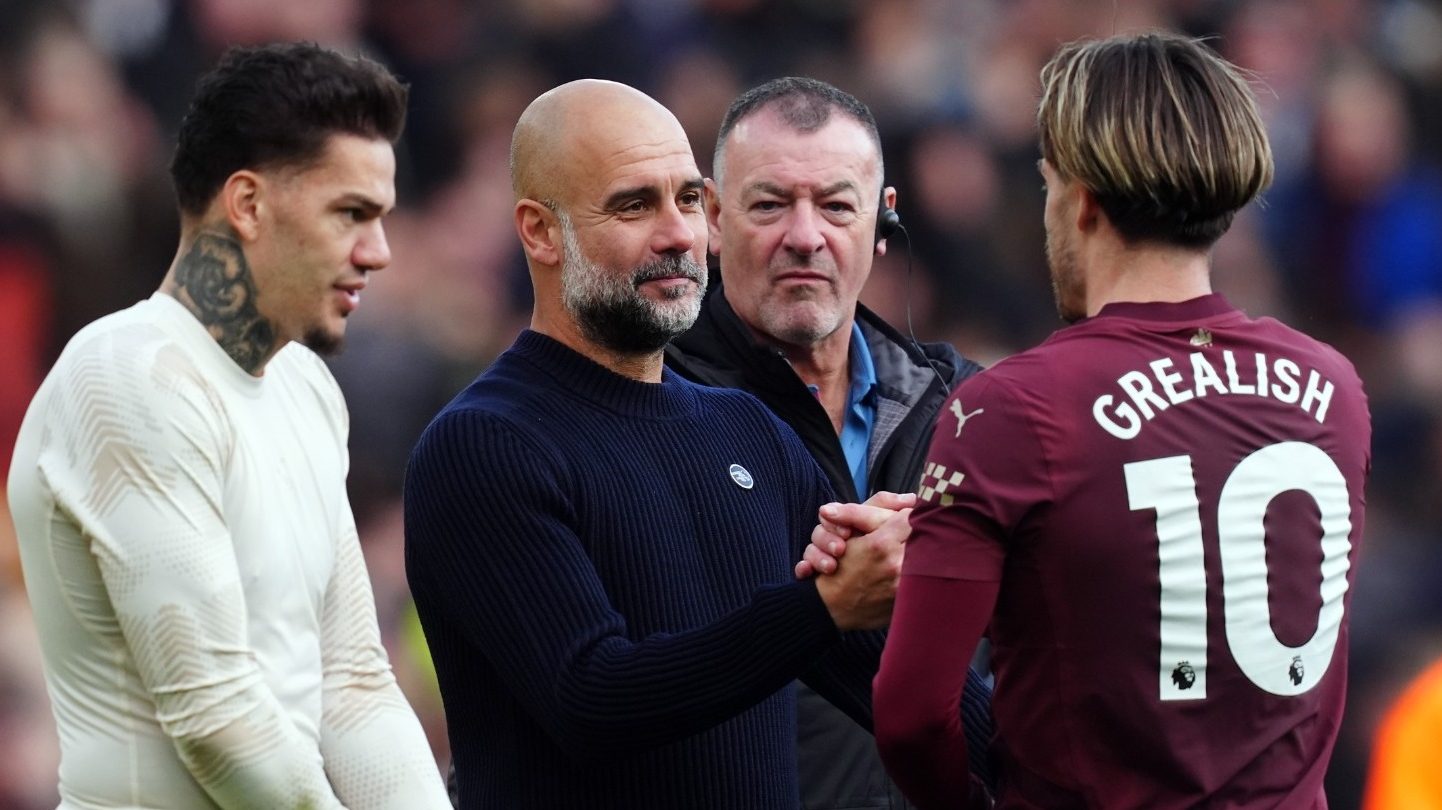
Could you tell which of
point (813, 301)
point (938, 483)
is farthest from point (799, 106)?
point (938, 483)

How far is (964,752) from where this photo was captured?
2.62m

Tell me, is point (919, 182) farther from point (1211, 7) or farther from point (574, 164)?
point (574, 164)

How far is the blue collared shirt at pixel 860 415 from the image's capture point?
4.08m

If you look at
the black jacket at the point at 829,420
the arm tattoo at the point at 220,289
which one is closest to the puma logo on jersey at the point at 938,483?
the arm tattoo at the point at 220,289

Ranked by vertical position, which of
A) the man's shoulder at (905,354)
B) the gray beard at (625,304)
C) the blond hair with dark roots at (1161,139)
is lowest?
the man's shoulder at (905,354)

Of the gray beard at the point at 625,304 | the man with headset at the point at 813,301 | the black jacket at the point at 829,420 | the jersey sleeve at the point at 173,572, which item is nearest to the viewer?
the jersey sleeve at the point at 173,572

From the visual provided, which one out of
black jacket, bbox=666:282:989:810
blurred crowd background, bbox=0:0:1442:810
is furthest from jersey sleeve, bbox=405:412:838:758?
blurred crowd background, bbox=0:0:1442:810

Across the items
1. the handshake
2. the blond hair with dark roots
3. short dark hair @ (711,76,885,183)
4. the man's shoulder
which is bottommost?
the handshake

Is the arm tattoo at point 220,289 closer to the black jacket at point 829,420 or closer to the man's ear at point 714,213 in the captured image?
the black jacket at point 829,420

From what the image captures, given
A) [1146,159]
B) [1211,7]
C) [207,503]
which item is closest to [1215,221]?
[1146,159]

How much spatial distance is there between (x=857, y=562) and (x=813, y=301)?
1390mm

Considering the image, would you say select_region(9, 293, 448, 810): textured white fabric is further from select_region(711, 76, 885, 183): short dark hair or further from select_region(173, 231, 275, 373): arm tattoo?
select_region(711, 76, 885, 183): short dark hair

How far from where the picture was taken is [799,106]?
4.25m

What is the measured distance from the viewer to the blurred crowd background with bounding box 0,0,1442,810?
6.30 metres
